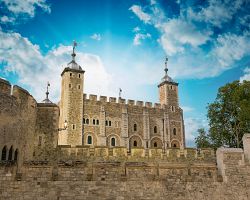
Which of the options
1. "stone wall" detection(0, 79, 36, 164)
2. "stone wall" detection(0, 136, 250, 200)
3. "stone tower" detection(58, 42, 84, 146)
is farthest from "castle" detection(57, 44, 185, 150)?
"stone wall" detection(0, 136, 250, 200)

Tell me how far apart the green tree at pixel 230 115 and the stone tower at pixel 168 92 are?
2124cm

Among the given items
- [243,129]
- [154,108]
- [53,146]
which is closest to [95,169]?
[53,146]

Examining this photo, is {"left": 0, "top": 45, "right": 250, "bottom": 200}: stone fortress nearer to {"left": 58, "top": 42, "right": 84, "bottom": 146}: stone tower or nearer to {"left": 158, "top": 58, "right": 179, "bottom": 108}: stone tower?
{"left": 58, "top": 42, "right": 84, "bottom": 146}: stone tower

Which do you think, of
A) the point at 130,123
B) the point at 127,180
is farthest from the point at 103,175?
the point at 130,123

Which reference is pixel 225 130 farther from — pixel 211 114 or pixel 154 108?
pixel 154 108

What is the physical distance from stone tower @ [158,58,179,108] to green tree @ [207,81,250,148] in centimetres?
2124

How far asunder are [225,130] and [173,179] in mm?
20913

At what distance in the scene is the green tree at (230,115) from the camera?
95.2ft

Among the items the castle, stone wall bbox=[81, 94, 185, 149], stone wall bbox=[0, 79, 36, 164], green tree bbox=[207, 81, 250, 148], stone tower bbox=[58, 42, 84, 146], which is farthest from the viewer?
stone wall bbox=[81, 94, 185, 149]

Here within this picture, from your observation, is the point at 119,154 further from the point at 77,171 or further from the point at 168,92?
the point at 168,92

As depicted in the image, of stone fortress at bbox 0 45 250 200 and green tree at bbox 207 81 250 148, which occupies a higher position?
green tree at bbox 207 81 250 148

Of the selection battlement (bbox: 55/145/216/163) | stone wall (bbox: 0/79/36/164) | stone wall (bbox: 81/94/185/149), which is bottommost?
battlement (bbox: 55/145/216/163)

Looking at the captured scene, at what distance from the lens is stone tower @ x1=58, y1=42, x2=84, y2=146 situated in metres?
41.9

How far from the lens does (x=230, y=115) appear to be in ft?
101
